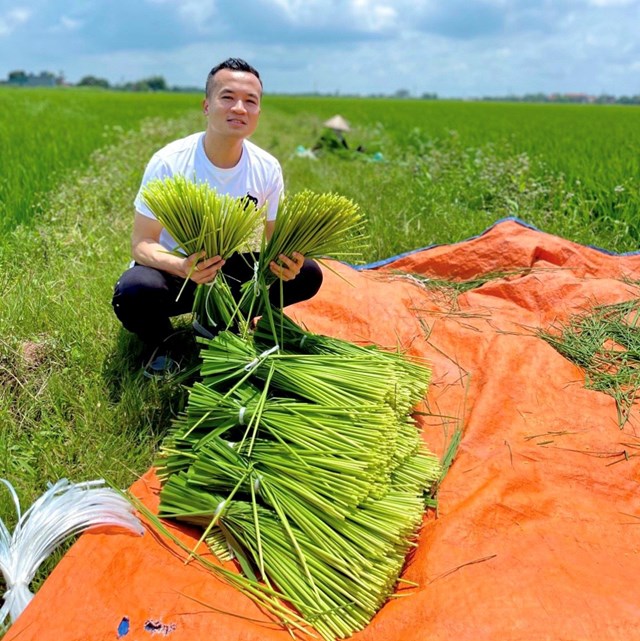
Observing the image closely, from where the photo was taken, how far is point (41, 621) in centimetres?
124

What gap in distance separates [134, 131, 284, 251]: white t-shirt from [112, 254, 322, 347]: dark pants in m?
0.18

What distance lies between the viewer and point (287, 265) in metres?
1.85

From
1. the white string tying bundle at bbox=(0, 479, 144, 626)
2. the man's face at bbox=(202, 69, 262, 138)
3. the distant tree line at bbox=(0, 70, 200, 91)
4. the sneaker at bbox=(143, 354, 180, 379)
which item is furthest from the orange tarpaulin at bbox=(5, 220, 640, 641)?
the distant tree line at bbox=(0, 70, 200, 91)

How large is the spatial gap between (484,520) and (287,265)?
96 centimetres

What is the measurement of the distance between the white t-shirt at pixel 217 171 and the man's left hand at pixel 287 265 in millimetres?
339

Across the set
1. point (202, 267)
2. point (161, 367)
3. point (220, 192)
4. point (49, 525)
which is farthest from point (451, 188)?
point (49, 525)

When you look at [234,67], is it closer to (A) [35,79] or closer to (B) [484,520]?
(B) [484,520]

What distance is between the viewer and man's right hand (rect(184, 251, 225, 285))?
1.70m

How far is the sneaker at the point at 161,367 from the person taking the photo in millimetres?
2240

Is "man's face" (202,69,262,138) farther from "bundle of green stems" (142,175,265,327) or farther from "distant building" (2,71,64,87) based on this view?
"distant building" (2,71,64,87)

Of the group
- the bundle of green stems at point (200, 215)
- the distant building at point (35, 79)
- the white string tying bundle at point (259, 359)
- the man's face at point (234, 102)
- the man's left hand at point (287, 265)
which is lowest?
the white string tying bundle at point (259, 359)

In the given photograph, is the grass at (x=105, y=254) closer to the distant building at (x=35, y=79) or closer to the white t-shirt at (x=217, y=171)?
the white t-shirt at (x=217, y=171)

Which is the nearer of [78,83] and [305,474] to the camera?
[305,474]

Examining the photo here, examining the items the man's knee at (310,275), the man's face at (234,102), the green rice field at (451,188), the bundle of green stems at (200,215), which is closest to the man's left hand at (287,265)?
the bundle of green stems at (200,215)
